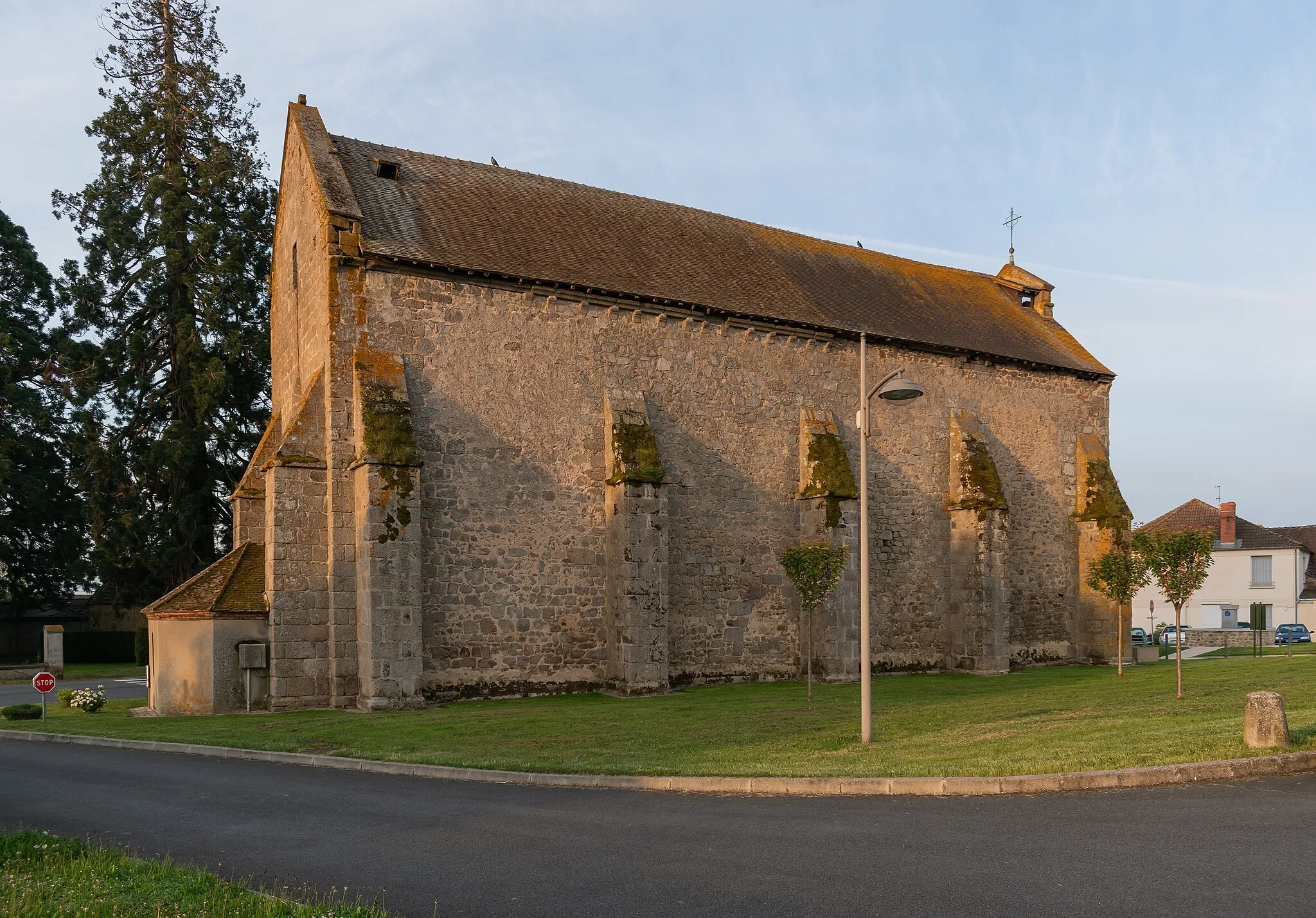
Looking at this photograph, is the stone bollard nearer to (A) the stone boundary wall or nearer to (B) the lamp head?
(B) the lamp head

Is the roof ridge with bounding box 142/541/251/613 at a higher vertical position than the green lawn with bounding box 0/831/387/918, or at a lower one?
higher

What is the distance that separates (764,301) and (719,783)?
1589 cm

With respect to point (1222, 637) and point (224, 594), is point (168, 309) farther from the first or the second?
point (1222, 637)

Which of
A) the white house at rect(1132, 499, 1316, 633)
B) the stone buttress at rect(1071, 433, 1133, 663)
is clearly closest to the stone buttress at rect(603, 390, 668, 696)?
the stone buttress at rect(1071, 433, 1133, 663)

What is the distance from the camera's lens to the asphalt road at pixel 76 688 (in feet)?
82.4

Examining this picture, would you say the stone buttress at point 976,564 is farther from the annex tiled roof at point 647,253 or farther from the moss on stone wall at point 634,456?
the moss on stone wall at point 634,456

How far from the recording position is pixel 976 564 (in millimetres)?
25688

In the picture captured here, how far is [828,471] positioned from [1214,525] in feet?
127

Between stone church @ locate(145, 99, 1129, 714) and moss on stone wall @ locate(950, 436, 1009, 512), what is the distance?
8 centimetres

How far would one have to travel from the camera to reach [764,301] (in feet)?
80.2

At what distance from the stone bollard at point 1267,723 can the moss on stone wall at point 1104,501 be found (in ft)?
62.1

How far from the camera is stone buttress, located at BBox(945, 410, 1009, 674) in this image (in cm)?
2533

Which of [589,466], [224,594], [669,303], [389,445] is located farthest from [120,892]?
[669,303]

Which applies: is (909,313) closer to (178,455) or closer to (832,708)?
(832,708)
